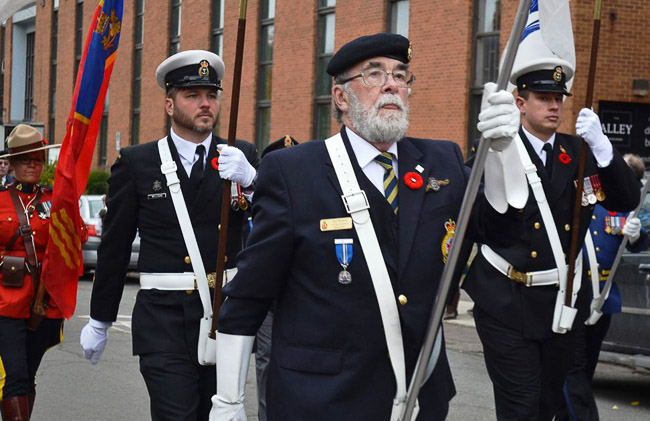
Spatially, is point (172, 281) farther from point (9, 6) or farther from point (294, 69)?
point (294, 69)

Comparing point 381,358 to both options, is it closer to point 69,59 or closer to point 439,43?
point 439,43

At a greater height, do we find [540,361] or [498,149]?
[498,149]

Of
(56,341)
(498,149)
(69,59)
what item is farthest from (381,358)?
(69,59)

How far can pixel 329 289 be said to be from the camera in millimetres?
3465

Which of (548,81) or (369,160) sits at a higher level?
(548,81)

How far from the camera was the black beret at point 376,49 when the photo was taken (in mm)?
3562

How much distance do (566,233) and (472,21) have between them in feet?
49.6

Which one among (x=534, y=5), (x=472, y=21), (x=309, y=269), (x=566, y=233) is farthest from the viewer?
(x=472, y=21)

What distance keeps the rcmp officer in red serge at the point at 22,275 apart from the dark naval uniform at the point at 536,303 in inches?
105

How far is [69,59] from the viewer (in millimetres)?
41375

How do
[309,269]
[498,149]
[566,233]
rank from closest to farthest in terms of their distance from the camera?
1. [498,149]
2. [309,269]
3. [566,233]

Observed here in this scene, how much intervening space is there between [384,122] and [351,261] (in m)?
0.48

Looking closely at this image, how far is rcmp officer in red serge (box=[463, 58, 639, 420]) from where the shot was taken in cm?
523

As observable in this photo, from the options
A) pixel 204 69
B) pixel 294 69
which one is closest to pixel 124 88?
pixel 294 69
